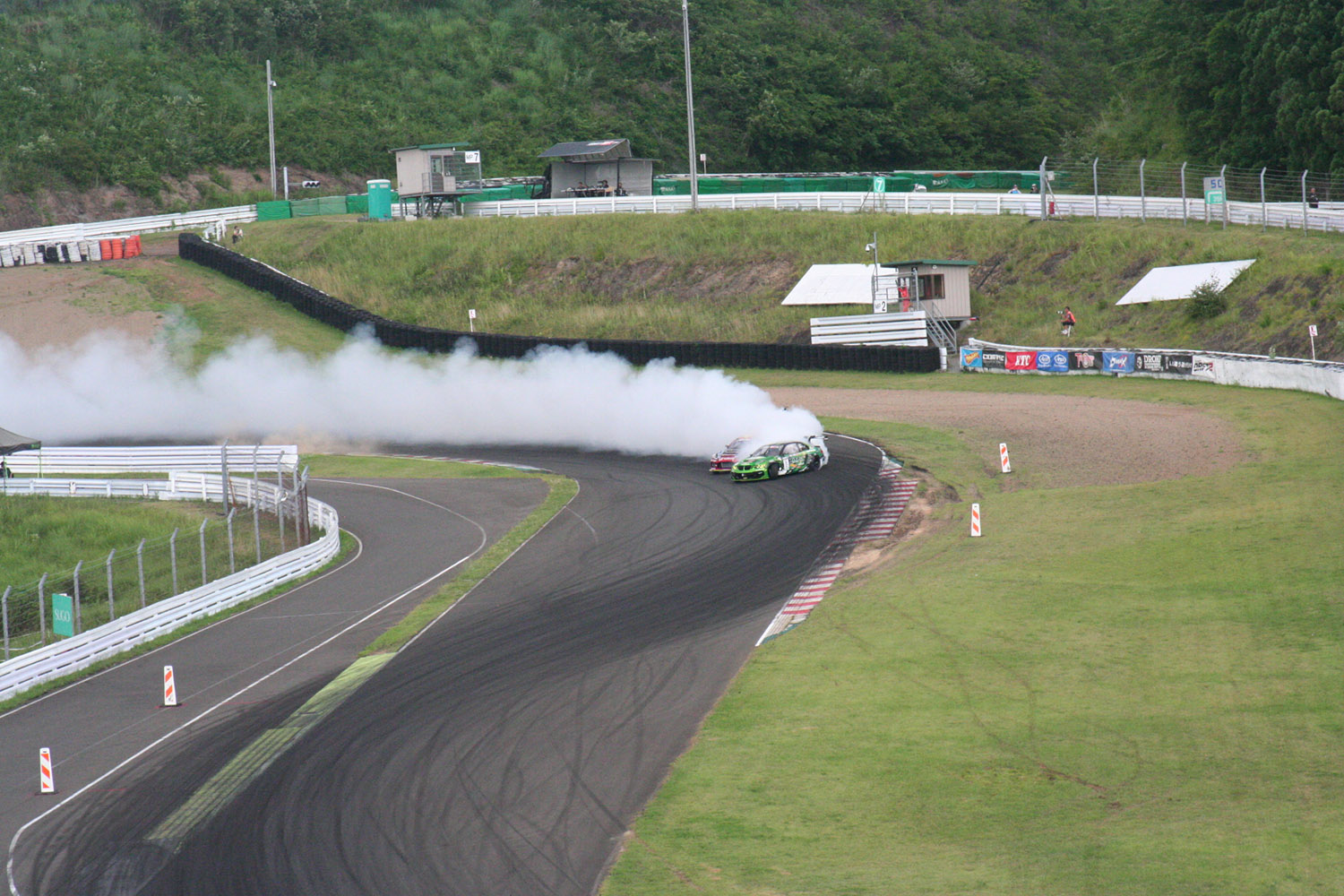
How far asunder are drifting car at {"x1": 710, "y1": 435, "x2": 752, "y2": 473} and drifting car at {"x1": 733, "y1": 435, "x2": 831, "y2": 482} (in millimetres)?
733

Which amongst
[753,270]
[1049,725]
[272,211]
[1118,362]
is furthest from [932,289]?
[272,211]

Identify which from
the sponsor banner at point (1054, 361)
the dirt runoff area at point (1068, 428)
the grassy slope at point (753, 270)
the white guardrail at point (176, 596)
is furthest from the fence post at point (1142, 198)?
the white guardrail at point (176, 596)

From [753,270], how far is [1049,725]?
4956cm

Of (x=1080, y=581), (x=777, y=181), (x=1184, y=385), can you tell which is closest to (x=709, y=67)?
(x=777, y=181)

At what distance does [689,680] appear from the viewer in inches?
870

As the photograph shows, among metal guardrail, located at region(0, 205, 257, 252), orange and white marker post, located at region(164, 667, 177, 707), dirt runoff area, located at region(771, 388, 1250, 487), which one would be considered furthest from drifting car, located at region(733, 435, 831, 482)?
metal guardrail, located at region(0, 205, 257, 252)

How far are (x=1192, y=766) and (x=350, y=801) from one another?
11.1m

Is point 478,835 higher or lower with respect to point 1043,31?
lower

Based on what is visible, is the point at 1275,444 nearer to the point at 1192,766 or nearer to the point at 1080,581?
the point at 1080,581

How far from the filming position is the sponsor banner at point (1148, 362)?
1881 inches

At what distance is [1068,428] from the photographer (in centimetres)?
3994

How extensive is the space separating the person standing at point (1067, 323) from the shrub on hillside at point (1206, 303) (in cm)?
453

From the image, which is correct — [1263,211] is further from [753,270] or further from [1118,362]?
[753,270]

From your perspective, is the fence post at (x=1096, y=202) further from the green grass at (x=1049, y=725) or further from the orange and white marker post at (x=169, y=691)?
the orange and white marker post at (x=169, y=691)
